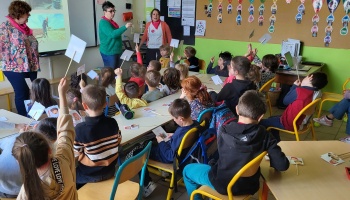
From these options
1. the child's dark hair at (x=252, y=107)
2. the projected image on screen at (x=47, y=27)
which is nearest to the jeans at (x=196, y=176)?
the child's dark hair at (x=252, y=107)

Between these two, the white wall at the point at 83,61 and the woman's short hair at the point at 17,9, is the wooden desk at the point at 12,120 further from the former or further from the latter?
the white wall at the point at 83,61

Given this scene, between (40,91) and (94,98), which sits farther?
(40,91)

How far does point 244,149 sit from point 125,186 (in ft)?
2.59

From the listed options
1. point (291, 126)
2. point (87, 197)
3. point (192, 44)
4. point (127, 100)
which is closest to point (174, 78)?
point (127, 100)

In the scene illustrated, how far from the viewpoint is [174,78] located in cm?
334

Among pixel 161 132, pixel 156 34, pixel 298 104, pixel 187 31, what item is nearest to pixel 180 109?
pixel 161 132

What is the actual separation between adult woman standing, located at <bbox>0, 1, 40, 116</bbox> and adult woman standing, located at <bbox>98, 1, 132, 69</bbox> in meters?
1.32

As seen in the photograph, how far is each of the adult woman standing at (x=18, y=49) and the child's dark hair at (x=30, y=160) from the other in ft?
8.37

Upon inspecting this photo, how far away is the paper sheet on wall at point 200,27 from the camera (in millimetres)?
5805

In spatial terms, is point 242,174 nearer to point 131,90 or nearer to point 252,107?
point 252,107

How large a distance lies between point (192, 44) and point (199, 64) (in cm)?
118

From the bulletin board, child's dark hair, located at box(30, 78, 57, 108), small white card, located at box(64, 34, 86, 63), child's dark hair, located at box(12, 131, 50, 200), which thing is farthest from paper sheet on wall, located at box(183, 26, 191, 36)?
child's dark hair, located at box(12, 131, 50, 200)

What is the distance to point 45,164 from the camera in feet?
4.21

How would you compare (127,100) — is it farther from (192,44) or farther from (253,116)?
(192,44)
